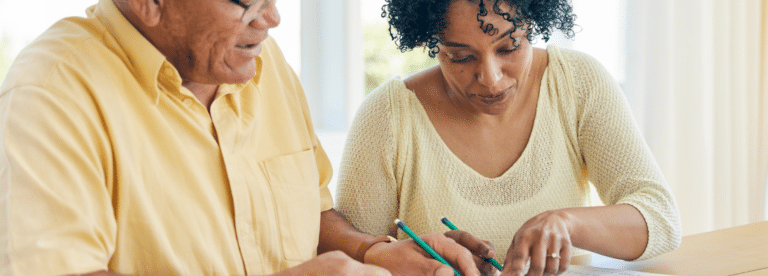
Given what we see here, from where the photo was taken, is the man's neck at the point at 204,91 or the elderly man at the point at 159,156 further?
the man's neck at the point at 204,91

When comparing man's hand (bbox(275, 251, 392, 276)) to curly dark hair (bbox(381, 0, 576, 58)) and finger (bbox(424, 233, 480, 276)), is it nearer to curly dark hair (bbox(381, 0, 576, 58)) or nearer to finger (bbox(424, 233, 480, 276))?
finger (bbox(424, 233, 480, 276))

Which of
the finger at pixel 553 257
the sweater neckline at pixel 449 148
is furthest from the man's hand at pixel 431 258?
the sweater neckline at pixel 449 148

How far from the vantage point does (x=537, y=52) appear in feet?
5.63

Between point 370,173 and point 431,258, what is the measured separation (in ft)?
1.38

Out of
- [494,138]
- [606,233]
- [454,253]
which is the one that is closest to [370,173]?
[494,138]

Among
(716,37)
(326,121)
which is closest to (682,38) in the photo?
(716,37)

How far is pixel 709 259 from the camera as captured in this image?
136 centimetres

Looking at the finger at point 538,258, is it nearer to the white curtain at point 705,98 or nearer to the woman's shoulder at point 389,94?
the woman's shoulder at point 389,94

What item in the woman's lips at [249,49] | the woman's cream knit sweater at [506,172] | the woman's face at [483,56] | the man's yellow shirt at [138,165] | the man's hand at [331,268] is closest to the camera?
the man's yellow shirt at [138,165]

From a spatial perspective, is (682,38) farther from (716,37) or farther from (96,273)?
(96,273)

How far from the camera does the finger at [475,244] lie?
1.21 metres

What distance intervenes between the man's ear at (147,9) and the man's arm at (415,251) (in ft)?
1.98

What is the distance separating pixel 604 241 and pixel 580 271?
→ 6.1 inches

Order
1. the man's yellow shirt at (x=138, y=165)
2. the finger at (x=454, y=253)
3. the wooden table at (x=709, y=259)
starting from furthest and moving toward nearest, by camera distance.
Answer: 1. the wooden table at (x=709, y=259)
2. the finger at (x=454, y=253)
3. the man's yellow shirt at (x=138, y=165)
